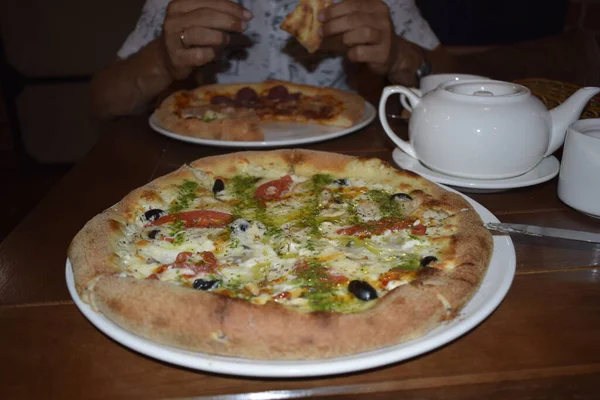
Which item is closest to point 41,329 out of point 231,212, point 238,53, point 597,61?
point 231,212

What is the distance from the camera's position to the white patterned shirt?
3836 mm

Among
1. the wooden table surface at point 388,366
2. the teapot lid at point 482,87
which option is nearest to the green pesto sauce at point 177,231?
the wooden table surface at point 388,366

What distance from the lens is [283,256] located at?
151cm

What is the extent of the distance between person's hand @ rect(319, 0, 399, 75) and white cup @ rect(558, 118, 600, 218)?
1422 mm

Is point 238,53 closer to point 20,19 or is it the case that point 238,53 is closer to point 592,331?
point 592,331

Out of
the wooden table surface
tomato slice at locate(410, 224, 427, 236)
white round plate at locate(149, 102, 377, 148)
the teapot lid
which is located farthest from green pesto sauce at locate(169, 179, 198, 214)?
the teapot lid

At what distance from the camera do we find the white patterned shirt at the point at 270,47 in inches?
151

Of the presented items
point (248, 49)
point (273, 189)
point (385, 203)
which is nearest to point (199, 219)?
point (273, 189)

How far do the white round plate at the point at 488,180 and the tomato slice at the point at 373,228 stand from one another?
415mm

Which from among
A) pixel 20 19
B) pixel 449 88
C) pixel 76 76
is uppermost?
pixel 449 88

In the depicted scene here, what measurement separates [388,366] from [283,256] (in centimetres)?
43

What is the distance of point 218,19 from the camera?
293cm

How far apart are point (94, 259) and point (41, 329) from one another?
19 cm

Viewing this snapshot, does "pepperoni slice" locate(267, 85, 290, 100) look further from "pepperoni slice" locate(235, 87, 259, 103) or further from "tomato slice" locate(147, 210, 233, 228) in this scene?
"tomato slice" locate(147, 210, 233, 228)
